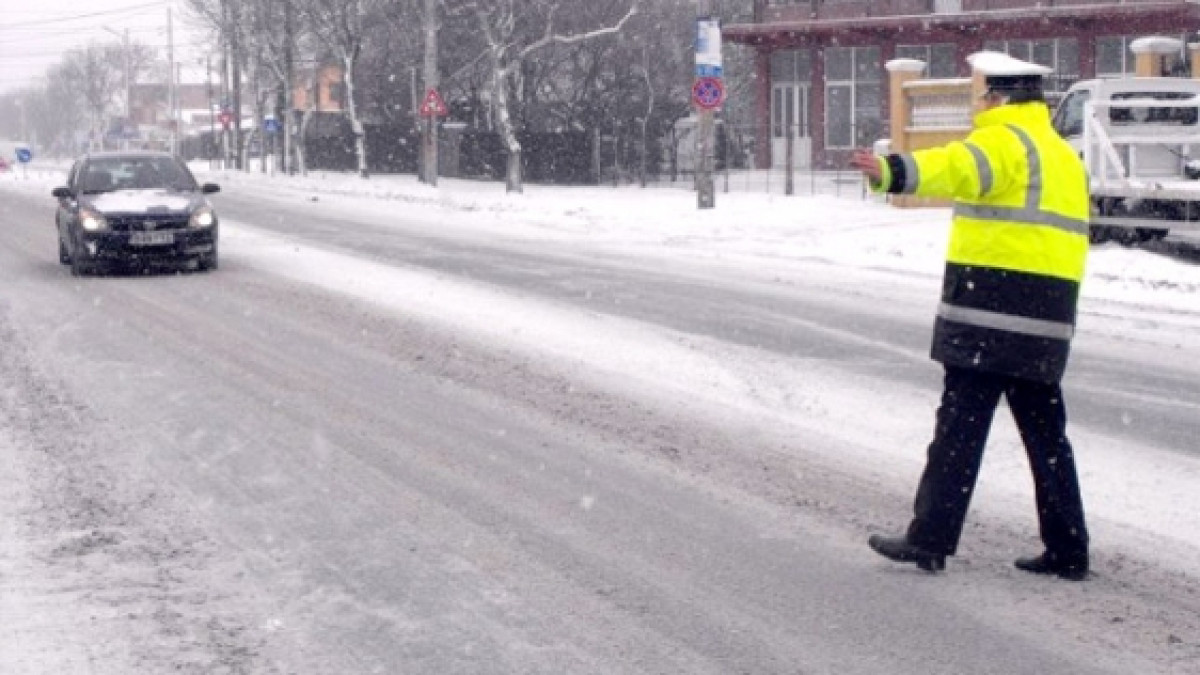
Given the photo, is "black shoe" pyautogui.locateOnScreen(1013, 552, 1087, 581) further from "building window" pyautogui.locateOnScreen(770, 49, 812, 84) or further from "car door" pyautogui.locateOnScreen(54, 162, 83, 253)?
"building window" pyautogui.locateOnScreen(770, 49, 812, 84)

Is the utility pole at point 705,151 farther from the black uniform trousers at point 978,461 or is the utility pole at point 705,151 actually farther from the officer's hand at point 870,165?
the officer's hand at point 870,165

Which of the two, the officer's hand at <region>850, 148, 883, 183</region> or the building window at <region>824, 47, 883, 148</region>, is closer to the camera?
the officer's hand at <region>850, 148, 883, 183</region>

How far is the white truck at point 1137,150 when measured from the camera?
731 inches

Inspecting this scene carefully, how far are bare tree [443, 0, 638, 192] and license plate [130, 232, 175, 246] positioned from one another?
77.2ft

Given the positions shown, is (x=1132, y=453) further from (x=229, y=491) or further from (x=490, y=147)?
(x=490, y=147)

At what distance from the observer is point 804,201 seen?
31.2 meters

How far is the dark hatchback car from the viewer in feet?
58.8

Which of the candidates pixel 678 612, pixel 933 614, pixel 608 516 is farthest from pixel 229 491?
pixel 933 614

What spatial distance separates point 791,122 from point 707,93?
2250 centimetres

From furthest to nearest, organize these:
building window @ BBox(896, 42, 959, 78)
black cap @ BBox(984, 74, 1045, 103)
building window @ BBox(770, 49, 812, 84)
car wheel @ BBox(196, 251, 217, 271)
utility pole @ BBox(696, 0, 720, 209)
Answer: building window @ BBox(770, 49, 812, 84) → building window @ BBox(896, 42, 959, 78) → utility pole @ BBox(696, 0, 720, 209) → car wheel @ BBox(196, 251, 217, 271) → black cap @ BBox(984, 74, 1045, 103)

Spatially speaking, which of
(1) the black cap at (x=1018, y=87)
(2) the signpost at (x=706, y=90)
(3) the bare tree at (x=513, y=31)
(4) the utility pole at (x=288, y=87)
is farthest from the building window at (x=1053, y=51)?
(1) the black cap at (x=1018, y=87)

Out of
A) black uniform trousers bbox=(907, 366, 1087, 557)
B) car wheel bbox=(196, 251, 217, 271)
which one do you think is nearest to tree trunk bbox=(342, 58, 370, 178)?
car wheel bbox=(196, 251, 217, 271)

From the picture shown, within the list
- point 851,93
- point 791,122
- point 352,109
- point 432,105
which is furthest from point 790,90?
point 432,105

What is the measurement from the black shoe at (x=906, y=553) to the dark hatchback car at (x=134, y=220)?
13.4 meters
